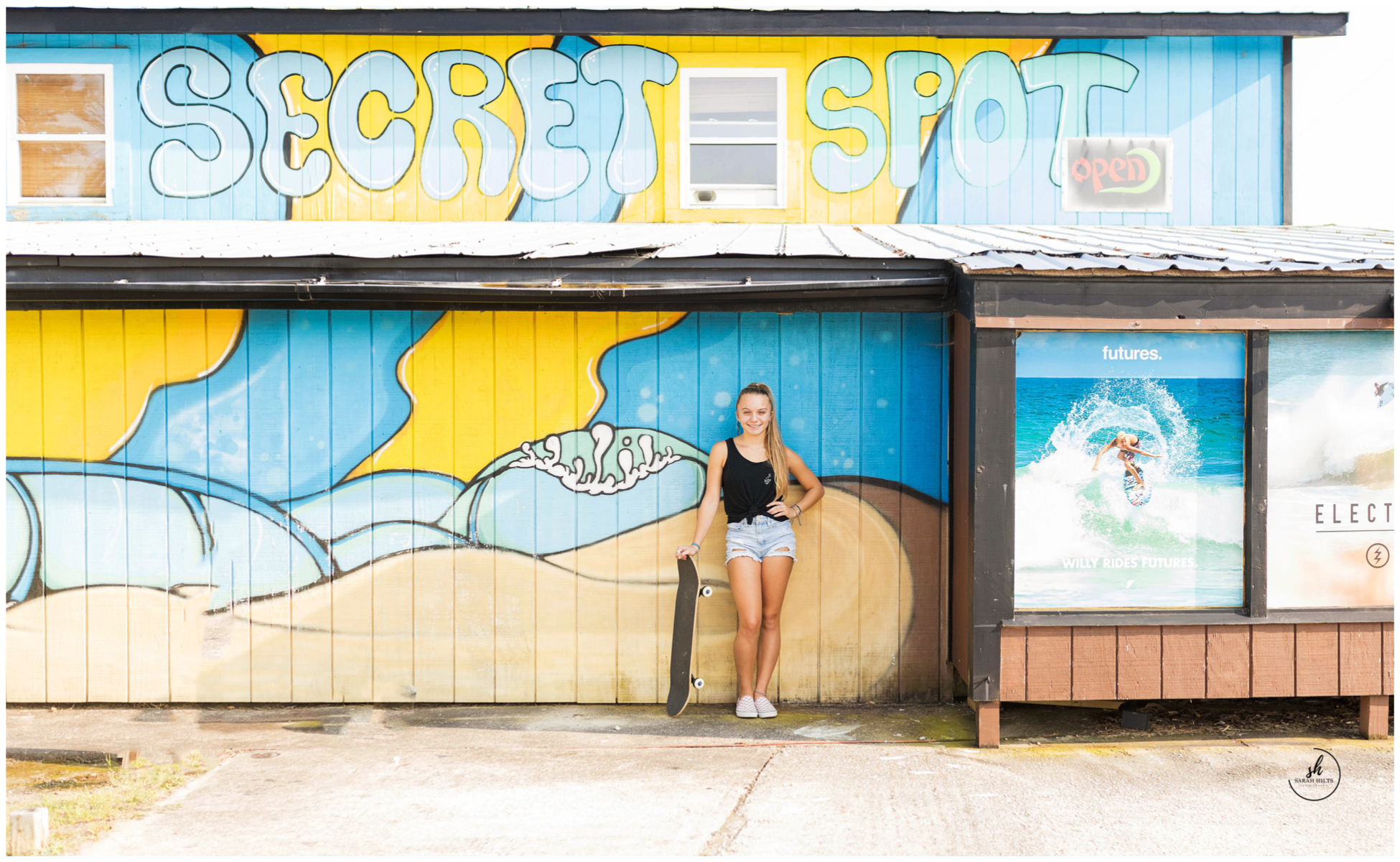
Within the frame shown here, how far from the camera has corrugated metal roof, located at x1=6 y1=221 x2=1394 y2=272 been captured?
182 inches

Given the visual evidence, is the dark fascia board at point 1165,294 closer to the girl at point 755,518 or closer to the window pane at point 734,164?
the girl at point 755,518

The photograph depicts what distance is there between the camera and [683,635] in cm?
529

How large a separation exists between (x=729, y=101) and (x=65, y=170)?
15.2 feet

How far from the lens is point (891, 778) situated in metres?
4.37

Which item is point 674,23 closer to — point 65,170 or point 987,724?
point 65,170

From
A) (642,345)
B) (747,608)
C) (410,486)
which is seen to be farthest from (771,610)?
(410,486)

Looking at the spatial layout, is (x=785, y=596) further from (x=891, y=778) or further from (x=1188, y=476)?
(x=1188, y=476)

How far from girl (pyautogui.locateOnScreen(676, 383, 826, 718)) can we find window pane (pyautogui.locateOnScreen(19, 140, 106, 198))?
4.80m

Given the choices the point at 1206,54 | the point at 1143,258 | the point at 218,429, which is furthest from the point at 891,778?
the point at 1206,54

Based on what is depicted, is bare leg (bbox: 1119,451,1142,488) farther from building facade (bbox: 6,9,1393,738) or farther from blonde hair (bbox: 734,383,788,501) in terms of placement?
blonde hair (bbox: 734,383,788,501)

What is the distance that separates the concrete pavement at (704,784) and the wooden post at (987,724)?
0.11m

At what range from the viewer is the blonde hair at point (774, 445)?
517 cm

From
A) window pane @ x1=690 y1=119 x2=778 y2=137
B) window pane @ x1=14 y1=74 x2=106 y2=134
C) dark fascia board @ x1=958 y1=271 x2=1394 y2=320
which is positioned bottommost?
dark fascia board @ x1=958 y1=271 x2=1394 y2=320

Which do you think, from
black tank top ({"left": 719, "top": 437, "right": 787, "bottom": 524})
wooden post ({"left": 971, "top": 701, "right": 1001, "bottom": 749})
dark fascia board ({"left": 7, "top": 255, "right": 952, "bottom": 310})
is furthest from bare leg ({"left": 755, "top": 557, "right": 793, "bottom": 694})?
dark fascia board ({"left": 7, "top": 255, "right": 952, "bottom": 310})
